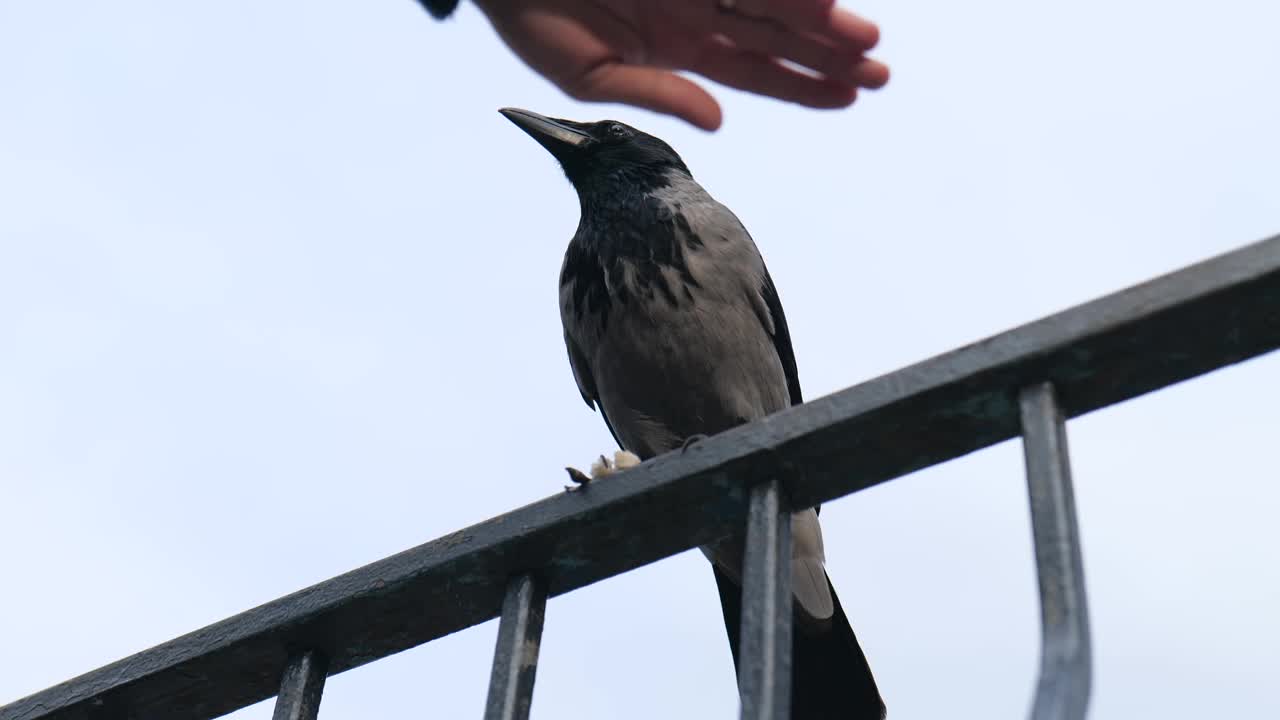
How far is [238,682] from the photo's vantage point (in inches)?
75.7

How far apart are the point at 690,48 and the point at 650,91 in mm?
78

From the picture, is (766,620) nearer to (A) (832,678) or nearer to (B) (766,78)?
(B) (766,78)

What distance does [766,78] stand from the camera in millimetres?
1582

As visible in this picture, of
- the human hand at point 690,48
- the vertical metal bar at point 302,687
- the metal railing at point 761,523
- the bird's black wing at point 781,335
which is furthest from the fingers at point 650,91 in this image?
the bird's black wing at point 781,335

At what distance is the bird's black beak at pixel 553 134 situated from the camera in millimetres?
6457

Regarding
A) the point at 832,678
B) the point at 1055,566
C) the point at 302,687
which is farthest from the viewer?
the point at 832,678

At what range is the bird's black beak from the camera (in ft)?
21.2

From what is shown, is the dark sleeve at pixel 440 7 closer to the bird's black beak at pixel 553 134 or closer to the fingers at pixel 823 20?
the fingers at pixel 823 20

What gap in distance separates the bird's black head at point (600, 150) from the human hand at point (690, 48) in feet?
14.7

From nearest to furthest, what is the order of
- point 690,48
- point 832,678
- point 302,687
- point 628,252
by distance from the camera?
1. point 690,48
2. point 302,687
3. point 832,678
4. point 628,252

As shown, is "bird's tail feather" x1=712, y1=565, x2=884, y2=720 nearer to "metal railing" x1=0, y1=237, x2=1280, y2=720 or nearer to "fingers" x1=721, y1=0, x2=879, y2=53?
"metal railing" x1=0, y1=237, x2=1280, y2=720

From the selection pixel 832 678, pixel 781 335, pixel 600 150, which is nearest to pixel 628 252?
pixel 781 335

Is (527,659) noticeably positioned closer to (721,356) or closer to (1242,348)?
(1242,348)

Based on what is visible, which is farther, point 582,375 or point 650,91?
point 582,375
